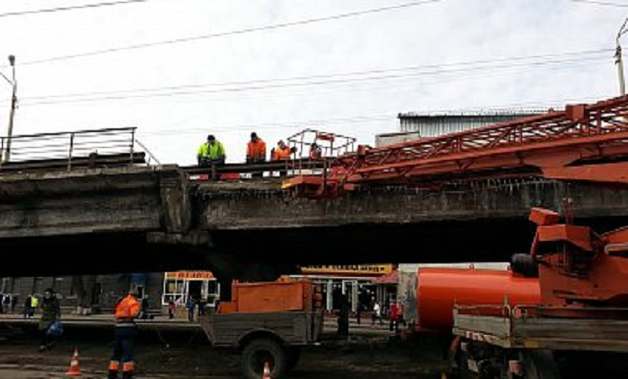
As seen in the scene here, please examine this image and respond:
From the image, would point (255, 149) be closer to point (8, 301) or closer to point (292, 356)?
point (292, 356)

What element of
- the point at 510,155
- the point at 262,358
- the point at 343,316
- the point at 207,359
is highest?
the point at 510,155

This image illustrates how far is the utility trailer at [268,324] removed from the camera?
12.1 metres

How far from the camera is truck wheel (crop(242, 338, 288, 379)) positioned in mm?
11984

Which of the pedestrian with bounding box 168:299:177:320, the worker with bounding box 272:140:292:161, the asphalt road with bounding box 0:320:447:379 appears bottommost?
the pedestrian with bounding box 168:299:177:320

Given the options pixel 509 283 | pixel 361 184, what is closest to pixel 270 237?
pixel 361 184

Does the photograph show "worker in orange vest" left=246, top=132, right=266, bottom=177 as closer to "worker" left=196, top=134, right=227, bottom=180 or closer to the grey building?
"worker" left=196, top=134, right=227, bottom=180

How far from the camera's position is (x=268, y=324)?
40.0 feet

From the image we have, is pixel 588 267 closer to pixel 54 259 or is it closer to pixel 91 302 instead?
pixel 54 259

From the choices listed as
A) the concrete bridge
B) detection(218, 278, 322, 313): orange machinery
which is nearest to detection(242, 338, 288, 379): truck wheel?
detection(218, 278, 322, 313): orange machinery

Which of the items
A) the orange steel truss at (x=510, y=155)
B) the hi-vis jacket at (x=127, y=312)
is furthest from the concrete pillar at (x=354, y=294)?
the hi-vis jacket at (x=127, y=312)

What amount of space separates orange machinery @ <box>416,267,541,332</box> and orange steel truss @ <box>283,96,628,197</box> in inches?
125

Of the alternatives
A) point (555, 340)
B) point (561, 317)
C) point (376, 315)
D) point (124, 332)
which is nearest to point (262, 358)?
point (124, 332)

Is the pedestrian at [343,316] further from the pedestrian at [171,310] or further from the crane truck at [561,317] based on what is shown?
the pedestrian at [171,310]

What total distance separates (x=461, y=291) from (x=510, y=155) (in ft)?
14.4
